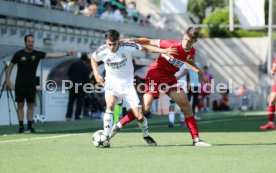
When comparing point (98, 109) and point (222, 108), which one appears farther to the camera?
point (222, 108)

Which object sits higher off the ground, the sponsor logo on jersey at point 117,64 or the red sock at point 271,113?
the sponsor logo on jersey at point 117,64

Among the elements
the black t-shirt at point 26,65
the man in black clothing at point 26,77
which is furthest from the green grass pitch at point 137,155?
the black t-shirt at point 26,65

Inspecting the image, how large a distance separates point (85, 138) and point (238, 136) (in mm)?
2968

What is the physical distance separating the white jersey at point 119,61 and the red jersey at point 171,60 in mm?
546

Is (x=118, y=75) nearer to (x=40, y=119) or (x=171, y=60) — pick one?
(x=171, y=60)

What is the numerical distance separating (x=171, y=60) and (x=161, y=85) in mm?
470

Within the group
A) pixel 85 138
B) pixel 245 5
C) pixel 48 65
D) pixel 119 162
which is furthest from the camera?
pixel 245 5

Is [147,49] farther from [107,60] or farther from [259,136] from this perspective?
[259,136]

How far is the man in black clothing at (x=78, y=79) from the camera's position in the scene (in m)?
28.1

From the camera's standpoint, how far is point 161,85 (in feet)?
46.8

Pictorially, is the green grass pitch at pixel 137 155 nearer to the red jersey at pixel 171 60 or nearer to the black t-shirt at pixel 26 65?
the red jersey at pixel 171 60

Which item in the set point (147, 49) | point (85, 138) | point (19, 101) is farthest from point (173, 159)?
point (19, 101)

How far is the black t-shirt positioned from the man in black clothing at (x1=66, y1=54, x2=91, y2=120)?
9463 mm

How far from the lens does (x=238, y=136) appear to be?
54.3 feet
